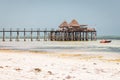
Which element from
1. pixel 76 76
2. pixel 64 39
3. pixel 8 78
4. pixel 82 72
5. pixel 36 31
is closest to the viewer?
pixel 8 78

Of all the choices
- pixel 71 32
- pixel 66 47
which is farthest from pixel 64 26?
pixel 66 47

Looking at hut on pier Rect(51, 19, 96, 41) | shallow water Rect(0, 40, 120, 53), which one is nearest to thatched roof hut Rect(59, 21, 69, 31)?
hut on pier Rect(51, 19, 96, 41)

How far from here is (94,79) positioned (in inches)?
455

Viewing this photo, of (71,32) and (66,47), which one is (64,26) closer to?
(71,32)

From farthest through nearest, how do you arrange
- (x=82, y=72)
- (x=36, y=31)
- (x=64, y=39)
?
(x=36, y=31), (x=64, y=39), (x=82, y=72)

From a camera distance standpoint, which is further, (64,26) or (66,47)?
(64,26)

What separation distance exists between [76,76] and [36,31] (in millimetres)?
99505

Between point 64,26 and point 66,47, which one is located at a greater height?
point 64,26

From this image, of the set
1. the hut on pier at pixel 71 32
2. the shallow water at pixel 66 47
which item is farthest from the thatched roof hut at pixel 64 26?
the shallow water at pixel 66 47

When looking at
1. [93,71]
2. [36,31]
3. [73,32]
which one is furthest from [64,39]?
[93,71]

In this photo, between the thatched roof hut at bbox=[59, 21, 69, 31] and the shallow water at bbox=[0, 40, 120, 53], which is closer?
the shallow water at bbox=[0, 40, 120, 53]

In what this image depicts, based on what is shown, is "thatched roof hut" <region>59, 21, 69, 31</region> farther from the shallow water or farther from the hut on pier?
the shallow water

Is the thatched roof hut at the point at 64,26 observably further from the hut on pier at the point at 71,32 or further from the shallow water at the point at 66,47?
the shallow water at the point at 66,47

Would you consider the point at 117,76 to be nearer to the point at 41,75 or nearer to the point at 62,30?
the point at 41,75
